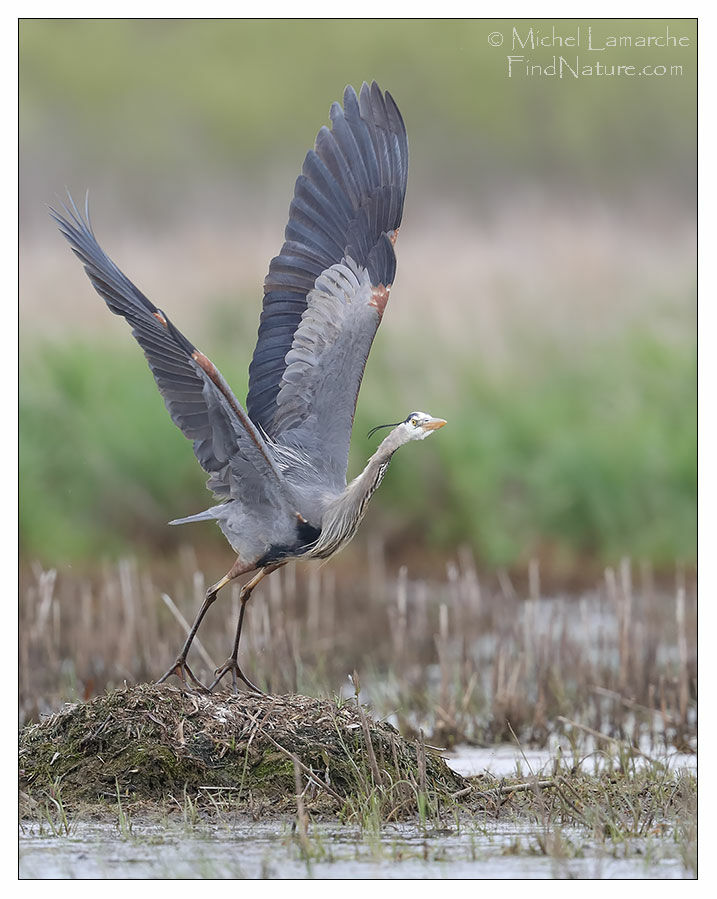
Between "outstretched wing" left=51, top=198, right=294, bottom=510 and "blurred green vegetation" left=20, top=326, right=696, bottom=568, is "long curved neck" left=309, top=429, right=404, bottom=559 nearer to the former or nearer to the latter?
"outstretched wing" left=51, top=198, right=294, bottom=510

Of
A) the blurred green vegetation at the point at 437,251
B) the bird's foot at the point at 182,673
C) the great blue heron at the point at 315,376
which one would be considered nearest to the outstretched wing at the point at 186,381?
the great blue heron at the point at 315,376

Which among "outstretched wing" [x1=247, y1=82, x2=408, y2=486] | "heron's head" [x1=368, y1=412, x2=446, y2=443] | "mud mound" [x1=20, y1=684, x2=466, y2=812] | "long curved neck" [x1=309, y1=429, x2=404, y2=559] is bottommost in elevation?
"mud mound" [x1=20, y1=684, x2=466, y2=812]

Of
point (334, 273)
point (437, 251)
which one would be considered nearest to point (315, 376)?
point (334, 273)

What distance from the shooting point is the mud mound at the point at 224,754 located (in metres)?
5.43

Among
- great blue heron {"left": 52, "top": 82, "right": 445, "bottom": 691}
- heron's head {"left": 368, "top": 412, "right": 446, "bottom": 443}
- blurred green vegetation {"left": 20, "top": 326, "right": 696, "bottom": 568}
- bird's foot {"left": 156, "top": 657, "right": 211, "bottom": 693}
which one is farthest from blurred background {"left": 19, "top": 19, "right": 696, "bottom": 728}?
heron's head {"left": 368, "top": 412, "right": 446, "bottom": 443}

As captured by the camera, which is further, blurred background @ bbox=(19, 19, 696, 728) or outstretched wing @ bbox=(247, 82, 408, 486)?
blurred background @ bbox=(19, 19, 696, 728)

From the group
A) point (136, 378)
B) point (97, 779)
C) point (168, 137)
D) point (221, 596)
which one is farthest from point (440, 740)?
point (168, 137)

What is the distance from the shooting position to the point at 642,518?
40.6 ft

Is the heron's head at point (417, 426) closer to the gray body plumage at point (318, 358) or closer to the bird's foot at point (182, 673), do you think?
the gray body plumage at point (318, 358)

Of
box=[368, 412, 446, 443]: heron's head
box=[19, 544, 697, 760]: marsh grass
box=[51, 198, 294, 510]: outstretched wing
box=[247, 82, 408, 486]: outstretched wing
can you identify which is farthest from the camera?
box=[19, 544, 697, 760]: marsh grass

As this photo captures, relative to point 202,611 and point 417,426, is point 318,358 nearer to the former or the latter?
point 417,426

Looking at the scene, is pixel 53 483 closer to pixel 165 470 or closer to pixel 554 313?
pixel 165 470

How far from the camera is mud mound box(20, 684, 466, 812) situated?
543 centimetres

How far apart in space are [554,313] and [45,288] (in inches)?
195
